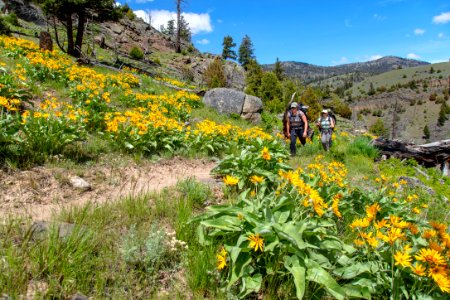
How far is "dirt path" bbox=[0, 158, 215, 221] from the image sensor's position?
3584 millimetres

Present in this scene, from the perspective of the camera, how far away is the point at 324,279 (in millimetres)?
1994

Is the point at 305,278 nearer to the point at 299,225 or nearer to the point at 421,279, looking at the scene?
the point at 299,225

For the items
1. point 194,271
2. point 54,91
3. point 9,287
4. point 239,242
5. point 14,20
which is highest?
point 14,20

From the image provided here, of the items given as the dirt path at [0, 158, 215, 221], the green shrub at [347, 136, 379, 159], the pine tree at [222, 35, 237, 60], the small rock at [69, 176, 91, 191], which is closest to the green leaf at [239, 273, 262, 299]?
the dirt path at [0, 158, 215, 221]

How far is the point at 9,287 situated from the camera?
174cm

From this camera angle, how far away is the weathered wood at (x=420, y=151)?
1166cm

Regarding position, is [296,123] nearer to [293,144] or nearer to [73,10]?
[293,144]

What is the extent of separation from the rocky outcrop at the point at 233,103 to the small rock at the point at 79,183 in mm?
9902

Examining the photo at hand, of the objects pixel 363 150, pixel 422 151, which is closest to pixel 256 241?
pixel 363 150

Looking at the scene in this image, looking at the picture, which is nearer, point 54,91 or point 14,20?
point 54,91

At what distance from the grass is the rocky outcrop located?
1147 cm

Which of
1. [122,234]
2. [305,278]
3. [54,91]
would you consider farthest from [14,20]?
[305,278]

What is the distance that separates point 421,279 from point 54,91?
30.1 ft

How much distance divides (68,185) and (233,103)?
1082 centimetres
